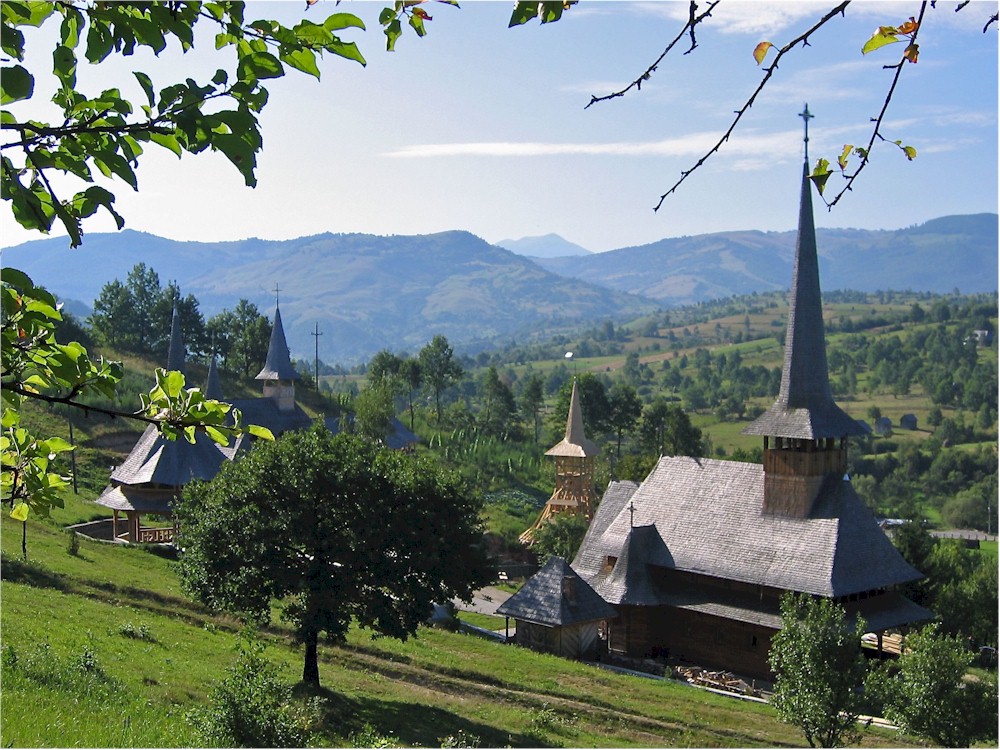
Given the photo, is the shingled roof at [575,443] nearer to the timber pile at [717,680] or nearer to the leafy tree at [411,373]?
the timber pile at [717,680]

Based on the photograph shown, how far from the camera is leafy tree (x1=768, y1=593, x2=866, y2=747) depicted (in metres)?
20.8

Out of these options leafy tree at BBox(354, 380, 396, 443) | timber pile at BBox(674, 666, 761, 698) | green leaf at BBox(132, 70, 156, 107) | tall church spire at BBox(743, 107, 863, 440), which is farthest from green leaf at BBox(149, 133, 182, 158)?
leafy tree at BBox(354, 380, 396, 443)

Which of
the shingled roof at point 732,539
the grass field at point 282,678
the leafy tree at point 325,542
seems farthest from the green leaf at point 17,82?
the shingled roof at point 732,539

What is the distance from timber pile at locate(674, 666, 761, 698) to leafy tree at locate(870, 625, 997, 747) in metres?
7.75

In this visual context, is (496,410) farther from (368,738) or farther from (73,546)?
(368,738)

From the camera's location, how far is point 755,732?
2345 cm

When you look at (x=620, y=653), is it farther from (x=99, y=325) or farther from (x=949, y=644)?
(x=99, y=325)

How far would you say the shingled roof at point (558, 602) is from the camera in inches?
1287

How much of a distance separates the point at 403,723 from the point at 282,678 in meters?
3.62

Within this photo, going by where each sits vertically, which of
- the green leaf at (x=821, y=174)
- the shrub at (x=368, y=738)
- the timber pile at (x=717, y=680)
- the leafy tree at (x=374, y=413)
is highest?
the green leaf at (x=821, y=174)

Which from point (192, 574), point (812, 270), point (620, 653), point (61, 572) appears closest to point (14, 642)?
point (192, 574)

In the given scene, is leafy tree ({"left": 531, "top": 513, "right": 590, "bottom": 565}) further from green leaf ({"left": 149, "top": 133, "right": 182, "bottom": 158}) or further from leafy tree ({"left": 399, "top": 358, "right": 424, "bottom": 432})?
green leaf ({"left": 149, "top": 133, "right": 182, "bottom": 158})

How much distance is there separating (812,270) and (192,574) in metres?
22.2

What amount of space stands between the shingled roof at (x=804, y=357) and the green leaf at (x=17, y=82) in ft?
101
